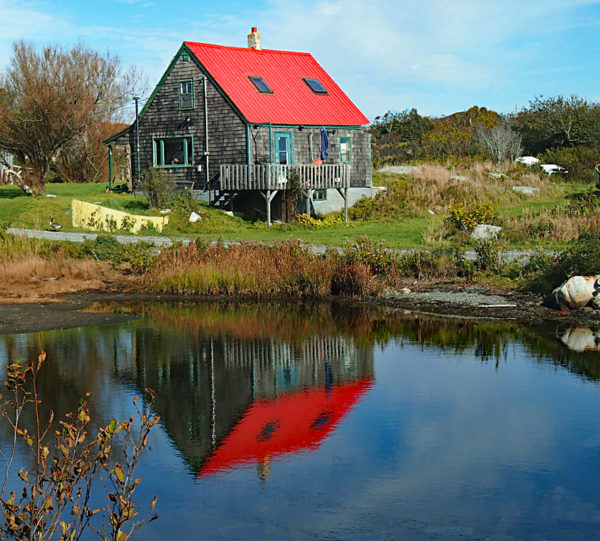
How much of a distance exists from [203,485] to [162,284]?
14.2 m

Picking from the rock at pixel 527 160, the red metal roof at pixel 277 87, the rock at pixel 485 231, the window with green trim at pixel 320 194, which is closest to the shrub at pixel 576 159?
the rock at pixel 527 160

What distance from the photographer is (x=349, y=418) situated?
12.3 meters

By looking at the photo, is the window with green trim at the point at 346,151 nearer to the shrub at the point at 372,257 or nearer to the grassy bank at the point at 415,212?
the grassy bank at the point at 415,212

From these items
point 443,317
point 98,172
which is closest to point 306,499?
point 443,317

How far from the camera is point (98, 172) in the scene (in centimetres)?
5475

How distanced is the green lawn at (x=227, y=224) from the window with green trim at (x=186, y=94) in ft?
15.5

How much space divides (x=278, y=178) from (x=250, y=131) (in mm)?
3453

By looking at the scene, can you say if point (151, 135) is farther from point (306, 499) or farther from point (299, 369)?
point (306, 499)

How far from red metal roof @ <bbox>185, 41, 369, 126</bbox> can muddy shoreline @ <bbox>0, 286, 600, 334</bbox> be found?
54.2 ft

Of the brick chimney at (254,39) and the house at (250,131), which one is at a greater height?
the brick chimney at (254,39)

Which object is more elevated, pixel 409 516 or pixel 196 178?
pixel 196 178

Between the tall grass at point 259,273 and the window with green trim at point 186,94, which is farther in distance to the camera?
the window with green trim at point 186,94

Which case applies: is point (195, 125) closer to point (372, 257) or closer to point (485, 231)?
point (485, 231)

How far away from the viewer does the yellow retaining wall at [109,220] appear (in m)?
32.2
